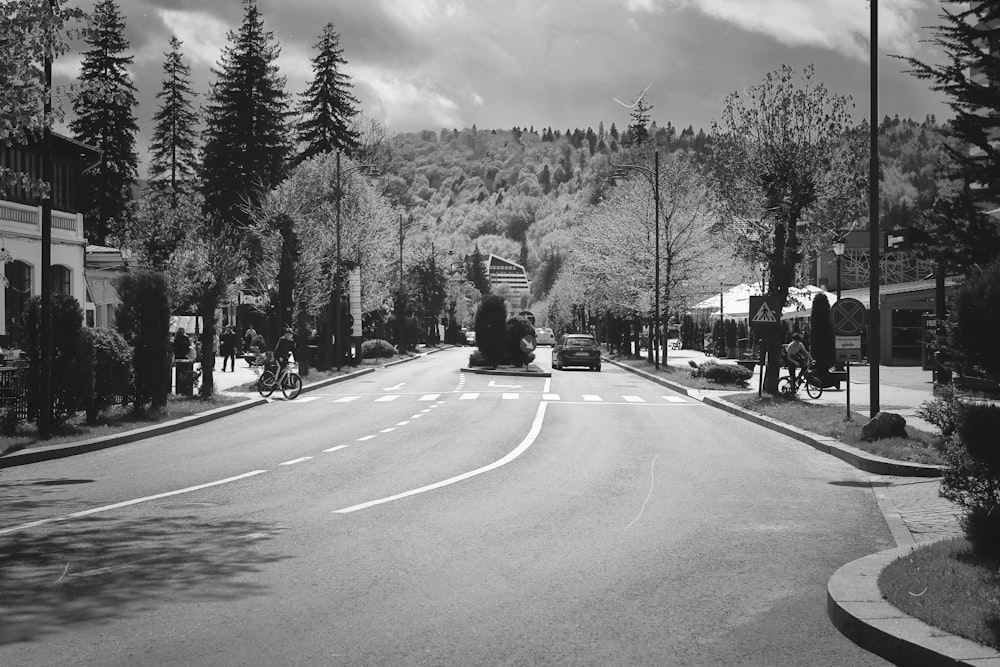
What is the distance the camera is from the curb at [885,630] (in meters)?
4.96

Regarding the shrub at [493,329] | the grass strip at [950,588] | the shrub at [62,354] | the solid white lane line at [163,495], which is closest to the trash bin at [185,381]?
the shrub at [62,354]

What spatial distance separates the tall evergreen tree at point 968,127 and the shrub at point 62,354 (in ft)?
57.5

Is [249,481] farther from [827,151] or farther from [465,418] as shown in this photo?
[827,151]

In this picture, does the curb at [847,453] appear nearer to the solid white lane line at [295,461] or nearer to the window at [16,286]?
the solid white lane line at [295,461]

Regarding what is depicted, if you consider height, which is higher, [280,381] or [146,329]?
[146,329]

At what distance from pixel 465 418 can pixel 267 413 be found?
529 centimetres

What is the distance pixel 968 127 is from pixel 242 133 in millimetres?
51781

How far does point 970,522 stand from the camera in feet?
22.0

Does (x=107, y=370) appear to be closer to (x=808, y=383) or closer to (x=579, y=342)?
(x=808, y=383)

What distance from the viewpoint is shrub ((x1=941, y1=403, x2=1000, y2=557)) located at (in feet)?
20.6

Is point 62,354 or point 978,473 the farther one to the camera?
point 62,354

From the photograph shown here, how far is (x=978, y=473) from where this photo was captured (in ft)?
21.8

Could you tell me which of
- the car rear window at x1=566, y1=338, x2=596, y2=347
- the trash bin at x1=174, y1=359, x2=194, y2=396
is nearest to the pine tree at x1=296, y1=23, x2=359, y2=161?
the car rear window at x1=566, y1=338, x2=596, y2=347

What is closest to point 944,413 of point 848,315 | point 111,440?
point 848,315
